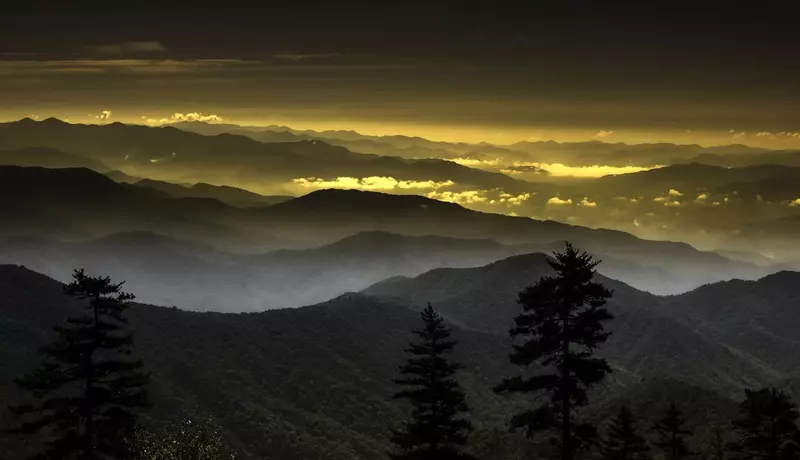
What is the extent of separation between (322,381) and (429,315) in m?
103

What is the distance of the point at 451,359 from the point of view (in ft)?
553

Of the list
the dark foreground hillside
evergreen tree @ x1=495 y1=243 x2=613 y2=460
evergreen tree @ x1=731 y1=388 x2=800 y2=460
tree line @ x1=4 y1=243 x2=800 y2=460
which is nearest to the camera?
evergreen tree @ x1=495 y1=243 x2=613 y2=460

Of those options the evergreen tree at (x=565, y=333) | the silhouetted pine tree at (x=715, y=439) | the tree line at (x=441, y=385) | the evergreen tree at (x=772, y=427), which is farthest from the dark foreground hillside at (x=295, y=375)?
the evergreen tree at (x=565, y=333)

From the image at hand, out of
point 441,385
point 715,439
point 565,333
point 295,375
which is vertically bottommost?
point 715,439

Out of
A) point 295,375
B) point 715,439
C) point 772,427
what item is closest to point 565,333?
point 772,427

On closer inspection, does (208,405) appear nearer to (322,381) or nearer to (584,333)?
(322,381)

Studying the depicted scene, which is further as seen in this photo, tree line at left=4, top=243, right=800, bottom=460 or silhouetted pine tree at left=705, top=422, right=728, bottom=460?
silhouetted pine tree at left=705, top=422, right=728, bottom=460

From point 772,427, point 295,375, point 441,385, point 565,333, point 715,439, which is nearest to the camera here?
point 565,333

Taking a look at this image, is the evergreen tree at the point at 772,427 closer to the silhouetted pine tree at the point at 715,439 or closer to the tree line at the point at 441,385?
the tree line at the point at 441,385

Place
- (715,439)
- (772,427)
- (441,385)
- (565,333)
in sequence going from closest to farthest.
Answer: (565,333) → (441,385) → (772,427) → (715,439)

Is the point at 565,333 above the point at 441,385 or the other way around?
above

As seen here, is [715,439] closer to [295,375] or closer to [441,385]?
[441,385]

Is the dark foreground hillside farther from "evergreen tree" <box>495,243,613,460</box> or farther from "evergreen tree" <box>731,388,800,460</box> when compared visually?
"evergreen tree" <box>495,243,613,460</box>

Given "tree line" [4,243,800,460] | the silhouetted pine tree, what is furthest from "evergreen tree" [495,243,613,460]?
the silhouetted pine tree
